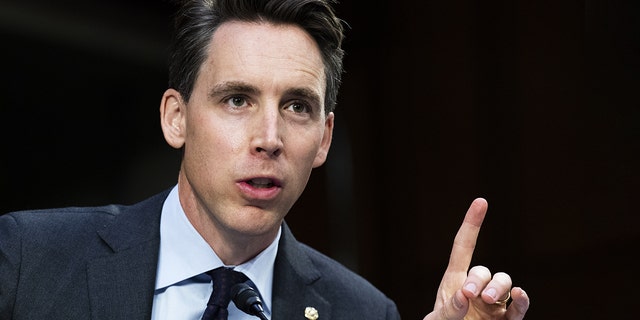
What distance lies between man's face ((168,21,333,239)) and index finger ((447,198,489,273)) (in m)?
0.38

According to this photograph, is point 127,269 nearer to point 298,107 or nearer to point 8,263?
point 8,263

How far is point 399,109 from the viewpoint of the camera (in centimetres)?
356

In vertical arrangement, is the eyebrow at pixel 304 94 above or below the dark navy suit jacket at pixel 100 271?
above

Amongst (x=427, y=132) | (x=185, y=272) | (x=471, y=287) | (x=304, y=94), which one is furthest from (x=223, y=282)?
(x=427, y=132)

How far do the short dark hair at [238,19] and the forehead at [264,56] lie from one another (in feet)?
0.07

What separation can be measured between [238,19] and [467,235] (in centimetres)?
74

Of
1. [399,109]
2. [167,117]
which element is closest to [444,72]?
[399,109]

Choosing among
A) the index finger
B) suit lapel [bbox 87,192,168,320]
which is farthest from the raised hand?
suit lapel [bbox 87,192,168,320]

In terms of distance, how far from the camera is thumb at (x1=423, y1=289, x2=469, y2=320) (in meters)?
1.84

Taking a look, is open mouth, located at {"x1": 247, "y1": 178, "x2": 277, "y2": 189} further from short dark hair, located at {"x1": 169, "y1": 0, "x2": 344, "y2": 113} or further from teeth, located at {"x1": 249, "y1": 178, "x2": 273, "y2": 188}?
short dark hair, located at {"x1": 169, "y1": 0, "x2": 344, "y2": 113}

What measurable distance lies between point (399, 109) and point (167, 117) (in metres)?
1.50

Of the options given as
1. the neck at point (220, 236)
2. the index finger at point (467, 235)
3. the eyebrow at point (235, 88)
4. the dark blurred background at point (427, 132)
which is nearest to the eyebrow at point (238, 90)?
the eyebrow at point (235, 88)

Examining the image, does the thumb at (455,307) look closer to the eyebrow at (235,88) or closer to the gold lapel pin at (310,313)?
the gold lapel pin at (310,313)

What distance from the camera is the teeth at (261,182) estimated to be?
79.1 inches
